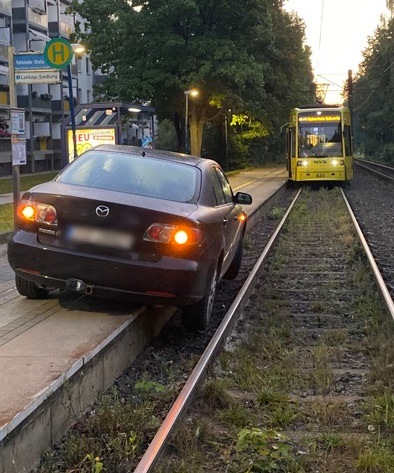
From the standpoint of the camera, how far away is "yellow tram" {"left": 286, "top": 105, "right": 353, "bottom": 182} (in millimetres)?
28406

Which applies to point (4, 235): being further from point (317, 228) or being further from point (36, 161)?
point (36, 161)

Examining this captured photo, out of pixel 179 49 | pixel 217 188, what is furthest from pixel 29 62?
pixel 179 49

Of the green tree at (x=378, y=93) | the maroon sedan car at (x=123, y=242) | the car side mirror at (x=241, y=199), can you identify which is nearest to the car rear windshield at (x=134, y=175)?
the maroon sedan car at (x=123, y=242)

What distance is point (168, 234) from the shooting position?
21.2 feet

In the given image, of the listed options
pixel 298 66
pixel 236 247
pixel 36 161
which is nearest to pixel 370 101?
pixel 298 66

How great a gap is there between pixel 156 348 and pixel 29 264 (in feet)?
4.27

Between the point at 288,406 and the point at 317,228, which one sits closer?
the point at 288,406

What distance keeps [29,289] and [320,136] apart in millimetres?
22268

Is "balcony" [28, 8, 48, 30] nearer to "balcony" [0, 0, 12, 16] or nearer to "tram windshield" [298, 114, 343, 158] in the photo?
"balcony" [0, 0, 12, 16]

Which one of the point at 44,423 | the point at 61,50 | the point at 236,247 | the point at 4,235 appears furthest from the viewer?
the point at 4,235

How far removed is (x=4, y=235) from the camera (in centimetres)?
1364

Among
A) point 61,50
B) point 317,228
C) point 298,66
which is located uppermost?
point 298,66

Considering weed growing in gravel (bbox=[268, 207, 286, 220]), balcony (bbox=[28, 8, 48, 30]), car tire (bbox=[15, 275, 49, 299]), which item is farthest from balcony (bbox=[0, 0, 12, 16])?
car tire (bbox=[15, 275, 49, 299])

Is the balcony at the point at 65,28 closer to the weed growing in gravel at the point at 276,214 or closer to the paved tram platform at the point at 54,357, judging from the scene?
the weed growing in gravel at the point at 276,214
